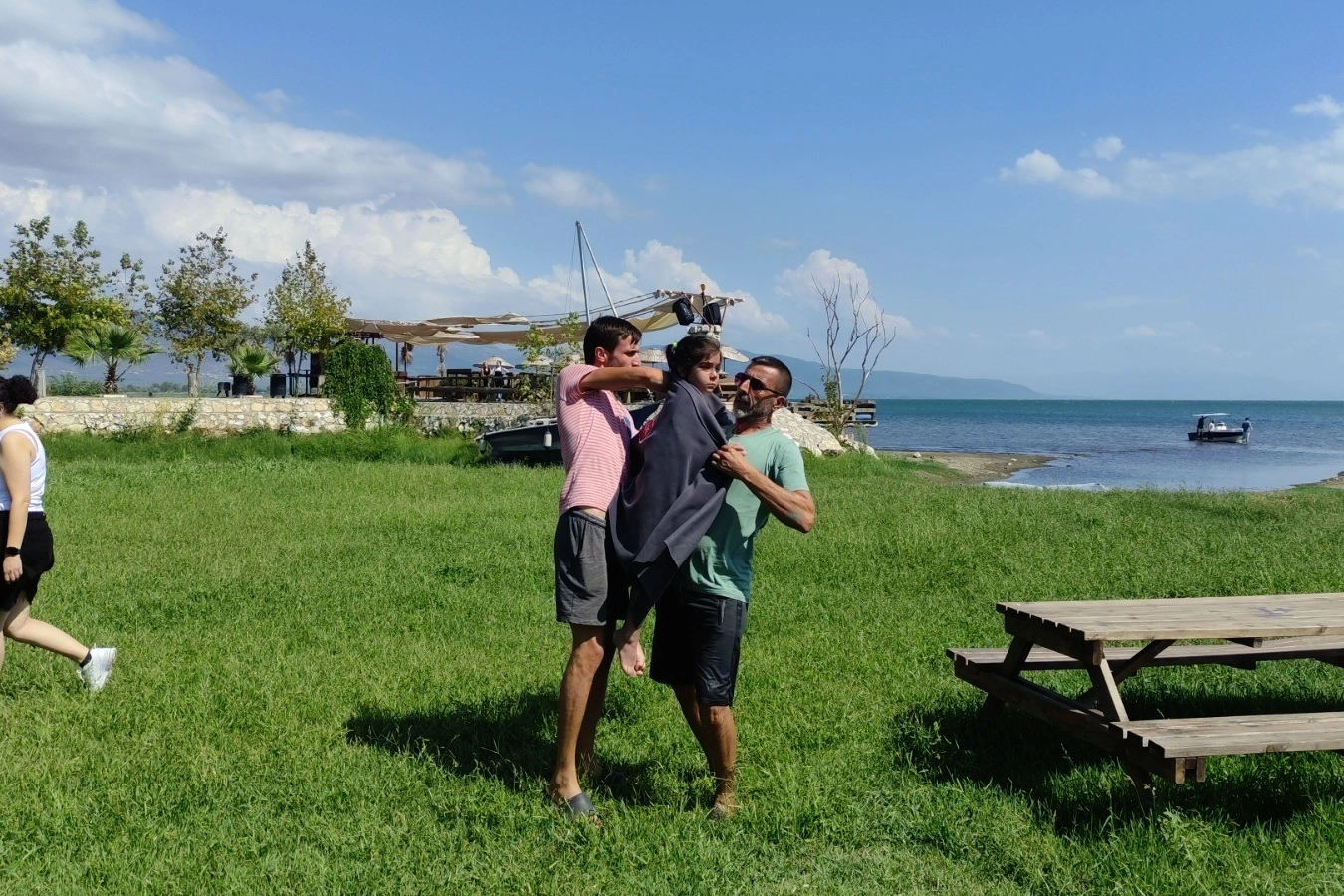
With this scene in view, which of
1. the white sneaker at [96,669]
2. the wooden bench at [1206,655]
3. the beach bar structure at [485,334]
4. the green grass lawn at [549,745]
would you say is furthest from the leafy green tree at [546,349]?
the wooden bench at [1206,655]

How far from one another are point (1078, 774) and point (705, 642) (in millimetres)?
1813

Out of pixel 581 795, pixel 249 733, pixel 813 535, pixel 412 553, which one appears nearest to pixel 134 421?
pixel 412 553

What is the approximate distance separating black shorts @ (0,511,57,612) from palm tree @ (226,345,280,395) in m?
26.8

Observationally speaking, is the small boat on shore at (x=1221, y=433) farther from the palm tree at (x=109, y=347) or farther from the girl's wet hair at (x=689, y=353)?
the girl's wet hair at (x=689, y=353)

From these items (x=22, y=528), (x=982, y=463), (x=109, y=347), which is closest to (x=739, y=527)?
(x=22, y=528)

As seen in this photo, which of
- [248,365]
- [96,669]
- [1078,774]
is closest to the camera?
[1078,774]

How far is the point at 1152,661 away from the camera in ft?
15.5

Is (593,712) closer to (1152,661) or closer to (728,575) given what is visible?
(728,575)

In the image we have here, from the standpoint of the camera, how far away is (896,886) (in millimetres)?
3420

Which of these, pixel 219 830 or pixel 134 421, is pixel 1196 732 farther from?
pixel 134 421

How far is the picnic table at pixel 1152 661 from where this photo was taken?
3.70 metres

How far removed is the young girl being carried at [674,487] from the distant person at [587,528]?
129 mm

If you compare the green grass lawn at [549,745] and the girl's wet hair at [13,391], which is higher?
the girl's wet hair at [13,391]

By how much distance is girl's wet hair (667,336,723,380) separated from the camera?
3.68m
